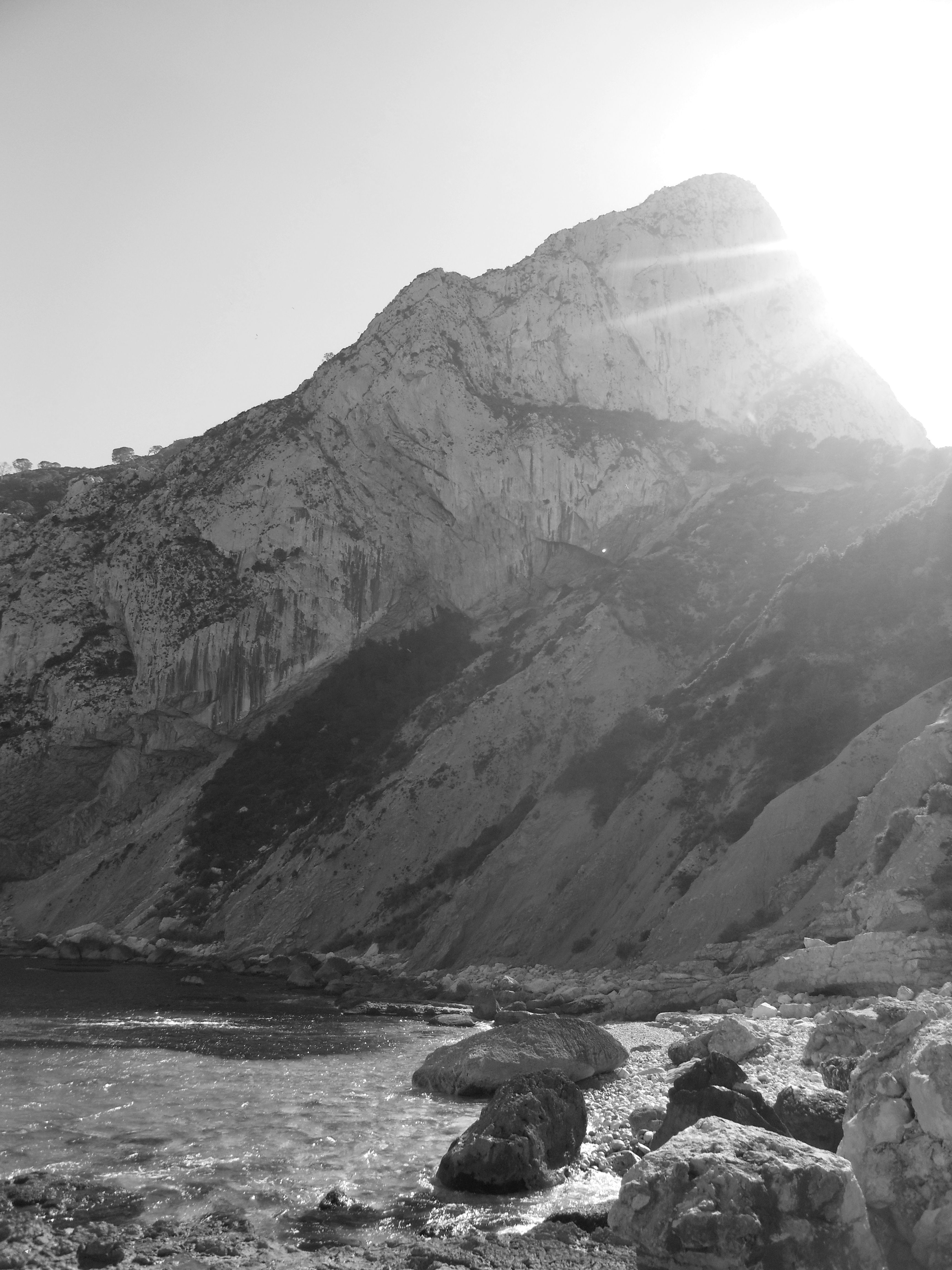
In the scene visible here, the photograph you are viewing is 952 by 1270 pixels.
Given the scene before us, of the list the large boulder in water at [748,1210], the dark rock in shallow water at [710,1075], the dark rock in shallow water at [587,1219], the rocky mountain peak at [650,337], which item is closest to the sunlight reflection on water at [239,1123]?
the dark rock in shallow water at [587,1219]

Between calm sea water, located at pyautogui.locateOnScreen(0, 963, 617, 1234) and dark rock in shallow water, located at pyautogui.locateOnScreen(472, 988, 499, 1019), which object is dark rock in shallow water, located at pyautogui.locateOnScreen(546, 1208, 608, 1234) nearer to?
calm sea water, located at pyautogui.locateOnScreen(0, 963, 617, 1234)

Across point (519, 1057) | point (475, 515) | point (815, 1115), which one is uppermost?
point (475, 515)

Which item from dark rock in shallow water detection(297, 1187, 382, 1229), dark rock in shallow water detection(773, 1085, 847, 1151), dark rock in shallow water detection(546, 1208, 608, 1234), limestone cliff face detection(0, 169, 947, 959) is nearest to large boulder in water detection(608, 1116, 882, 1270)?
dark rock in shallow water detection(546, 1208, 608, 1234)

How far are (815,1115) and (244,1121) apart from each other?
27.9 feet

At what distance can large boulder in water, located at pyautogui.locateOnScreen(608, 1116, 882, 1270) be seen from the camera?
7.68m

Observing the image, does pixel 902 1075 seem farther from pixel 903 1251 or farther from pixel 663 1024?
pixel 663 1024

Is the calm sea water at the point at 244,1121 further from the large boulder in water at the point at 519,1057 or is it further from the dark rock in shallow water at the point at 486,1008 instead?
the dark rock in shallow water at the point at 486,1008

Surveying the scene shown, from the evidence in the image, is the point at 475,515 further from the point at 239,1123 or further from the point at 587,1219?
the point at 587,1219

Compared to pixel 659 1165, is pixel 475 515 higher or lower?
higher

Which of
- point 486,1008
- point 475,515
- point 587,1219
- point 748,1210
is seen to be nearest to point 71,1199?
point 587,1219

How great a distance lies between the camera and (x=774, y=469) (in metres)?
68.9

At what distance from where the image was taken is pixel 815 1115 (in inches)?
402

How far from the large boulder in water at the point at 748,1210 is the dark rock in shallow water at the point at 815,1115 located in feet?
5.82

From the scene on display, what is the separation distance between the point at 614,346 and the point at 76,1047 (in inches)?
2476
